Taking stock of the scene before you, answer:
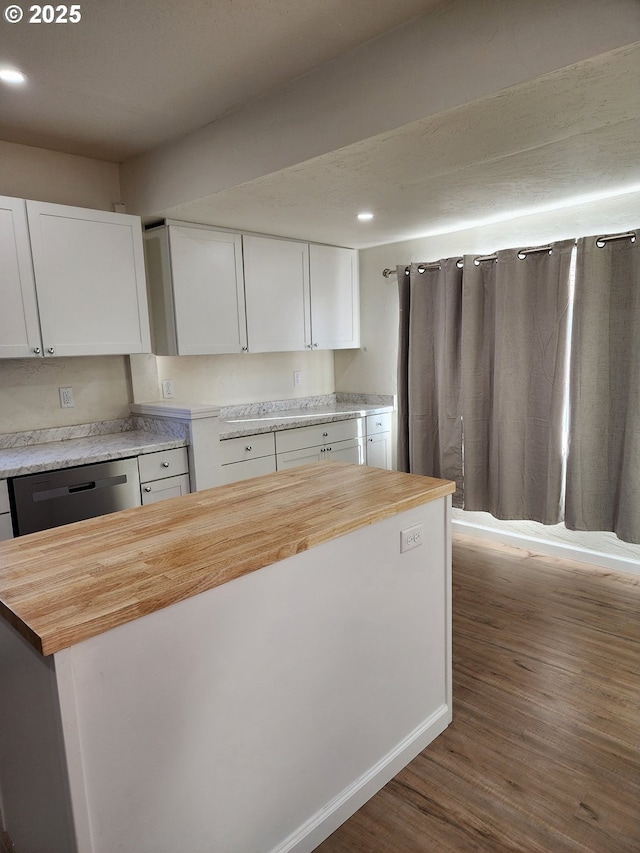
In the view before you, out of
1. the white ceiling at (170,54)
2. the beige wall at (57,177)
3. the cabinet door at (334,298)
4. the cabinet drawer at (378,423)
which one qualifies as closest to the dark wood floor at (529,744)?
the cabinet drawer at (378,423)

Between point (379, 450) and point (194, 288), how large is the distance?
200 cm

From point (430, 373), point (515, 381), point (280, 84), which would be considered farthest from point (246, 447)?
point (280, 84)

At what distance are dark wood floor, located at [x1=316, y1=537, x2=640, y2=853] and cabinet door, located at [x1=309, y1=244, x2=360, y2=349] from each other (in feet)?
7.41

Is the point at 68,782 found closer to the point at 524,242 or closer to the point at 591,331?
the point at 591,331

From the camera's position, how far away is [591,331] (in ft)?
10.4

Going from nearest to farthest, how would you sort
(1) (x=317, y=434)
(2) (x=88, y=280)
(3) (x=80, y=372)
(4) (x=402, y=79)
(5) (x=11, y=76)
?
(4) (x=402, y=79) → (5) (x=11, y=76) → (2) (x=88, y=280) → (3) (x=80, y=372) → (1) (x=317, y=434)

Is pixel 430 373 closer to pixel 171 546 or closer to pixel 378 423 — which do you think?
pixel 378 423

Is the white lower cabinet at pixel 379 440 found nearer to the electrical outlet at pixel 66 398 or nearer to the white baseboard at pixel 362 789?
the electrical outlet at pixel 66 398

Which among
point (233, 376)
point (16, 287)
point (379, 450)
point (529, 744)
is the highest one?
point (16, 287)

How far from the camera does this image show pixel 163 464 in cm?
300

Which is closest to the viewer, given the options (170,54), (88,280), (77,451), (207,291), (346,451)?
(170,54)

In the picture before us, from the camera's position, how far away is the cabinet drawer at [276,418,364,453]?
3.73 m

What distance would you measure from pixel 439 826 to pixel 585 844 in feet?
1.34

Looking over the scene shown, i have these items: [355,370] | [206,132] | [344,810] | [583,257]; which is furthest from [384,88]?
[355,370]
